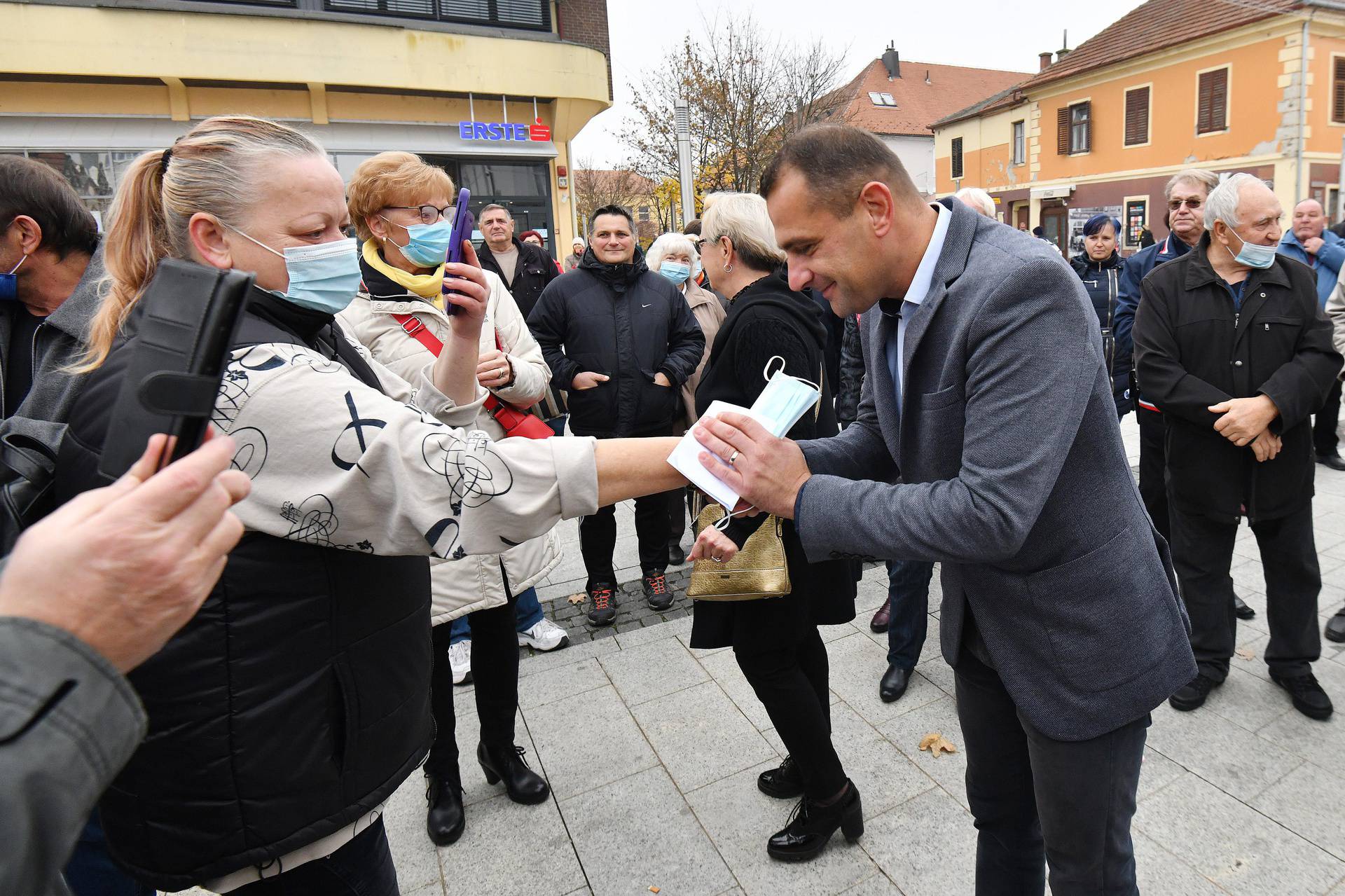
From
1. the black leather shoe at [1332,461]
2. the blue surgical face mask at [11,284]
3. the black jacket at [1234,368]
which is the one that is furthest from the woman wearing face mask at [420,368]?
the black leather shoe at [1332,461]

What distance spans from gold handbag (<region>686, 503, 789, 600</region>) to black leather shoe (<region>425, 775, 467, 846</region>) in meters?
1.32

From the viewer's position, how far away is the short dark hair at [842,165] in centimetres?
169

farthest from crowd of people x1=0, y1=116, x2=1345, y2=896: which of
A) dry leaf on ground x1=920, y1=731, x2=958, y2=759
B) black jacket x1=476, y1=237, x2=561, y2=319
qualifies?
black jacket x1=476, y1=237, x2=561, y2=319

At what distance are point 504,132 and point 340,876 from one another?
53.0 ft

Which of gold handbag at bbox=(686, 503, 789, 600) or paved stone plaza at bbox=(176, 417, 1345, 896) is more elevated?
gold handbag at bbox=(686, 503, 789, 600)

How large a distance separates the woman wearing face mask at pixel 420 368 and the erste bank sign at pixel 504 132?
13.8 metres

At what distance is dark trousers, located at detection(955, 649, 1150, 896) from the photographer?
175cm

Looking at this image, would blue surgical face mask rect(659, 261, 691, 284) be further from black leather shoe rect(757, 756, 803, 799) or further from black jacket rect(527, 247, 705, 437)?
black leather shoe rect(757, 756, 803, 799)

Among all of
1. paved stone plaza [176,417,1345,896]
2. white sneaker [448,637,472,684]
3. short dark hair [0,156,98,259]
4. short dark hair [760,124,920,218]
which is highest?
short dark hair [0,156,98,259]

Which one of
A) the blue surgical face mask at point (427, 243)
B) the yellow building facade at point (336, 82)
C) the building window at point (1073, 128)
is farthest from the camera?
the building window at point (1073, 128)

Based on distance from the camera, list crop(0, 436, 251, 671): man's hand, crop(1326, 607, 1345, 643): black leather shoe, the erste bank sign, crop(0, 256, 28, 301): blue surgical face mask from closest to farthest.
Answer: crop(0, 436, 251, 671): man's hand, crop(0, 256, 28, 301): blue surgical face mask, crop(1326, 607, 1345, 643): black leather shoe, the erste bank sign

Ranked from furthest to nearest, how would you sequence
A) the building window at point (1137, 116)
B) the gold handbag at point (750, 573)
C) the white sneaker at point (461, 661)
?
Answer: the building window at point (1137, 116) → the white sneaker at point (461, 661) → the gold handbag at point (750, 573)

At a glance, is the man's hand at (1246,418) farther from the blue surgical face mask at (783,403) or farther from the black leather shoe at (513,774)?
the black leather shoe at (513,774)

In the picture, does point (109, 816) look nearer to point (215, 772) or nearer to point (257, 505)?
point (215, 772)
